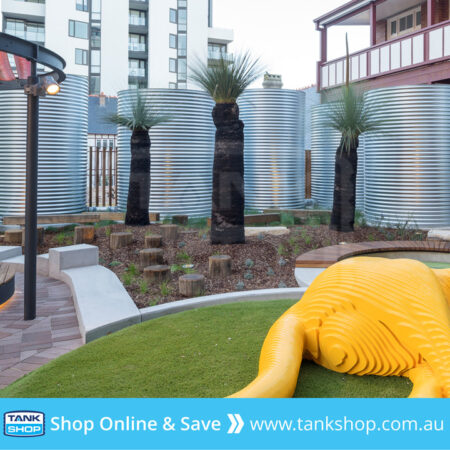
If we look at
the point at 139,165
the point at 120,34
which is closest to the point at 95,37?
the point at 120,34

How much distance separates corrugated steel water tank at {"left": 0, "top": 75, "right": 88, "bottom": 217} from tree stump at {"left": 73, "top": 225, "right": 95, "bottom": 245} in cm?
295

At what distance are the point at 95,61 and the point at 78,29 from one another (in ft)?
8.71

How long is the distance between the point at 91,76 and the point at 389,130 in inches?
1312

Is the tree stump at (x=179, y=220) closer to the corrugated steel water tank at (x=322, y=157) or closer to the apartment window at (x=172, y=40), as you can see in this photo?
the corrugated steel water tank at (x=322, y=157)

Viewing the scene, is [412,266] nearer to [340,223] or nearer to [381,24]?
[340,223]

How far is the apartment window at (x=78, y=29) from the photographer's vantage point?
38.6m

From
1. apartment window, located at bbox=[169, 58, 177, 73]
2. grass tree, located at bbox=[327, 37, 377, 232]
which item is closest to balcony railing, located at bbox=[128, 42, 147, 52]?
apartment window, located at bbox=[169, 58, 177, 73]

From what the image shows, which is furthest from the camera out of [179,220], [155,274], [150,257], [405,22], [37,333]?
[405,22]

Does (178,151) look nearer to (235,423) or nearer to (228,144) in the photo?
(228,144)

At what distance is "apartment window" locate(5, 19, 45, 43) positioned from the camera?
3712 cm

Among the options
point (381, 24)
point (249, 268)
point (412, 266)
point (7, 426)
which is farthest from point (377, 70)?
point (7, 426)

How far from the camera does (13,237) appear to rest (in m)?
8.56

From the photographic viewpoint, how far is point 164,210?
12141mm

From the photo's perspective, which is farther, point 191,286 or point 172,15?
point 172,15
